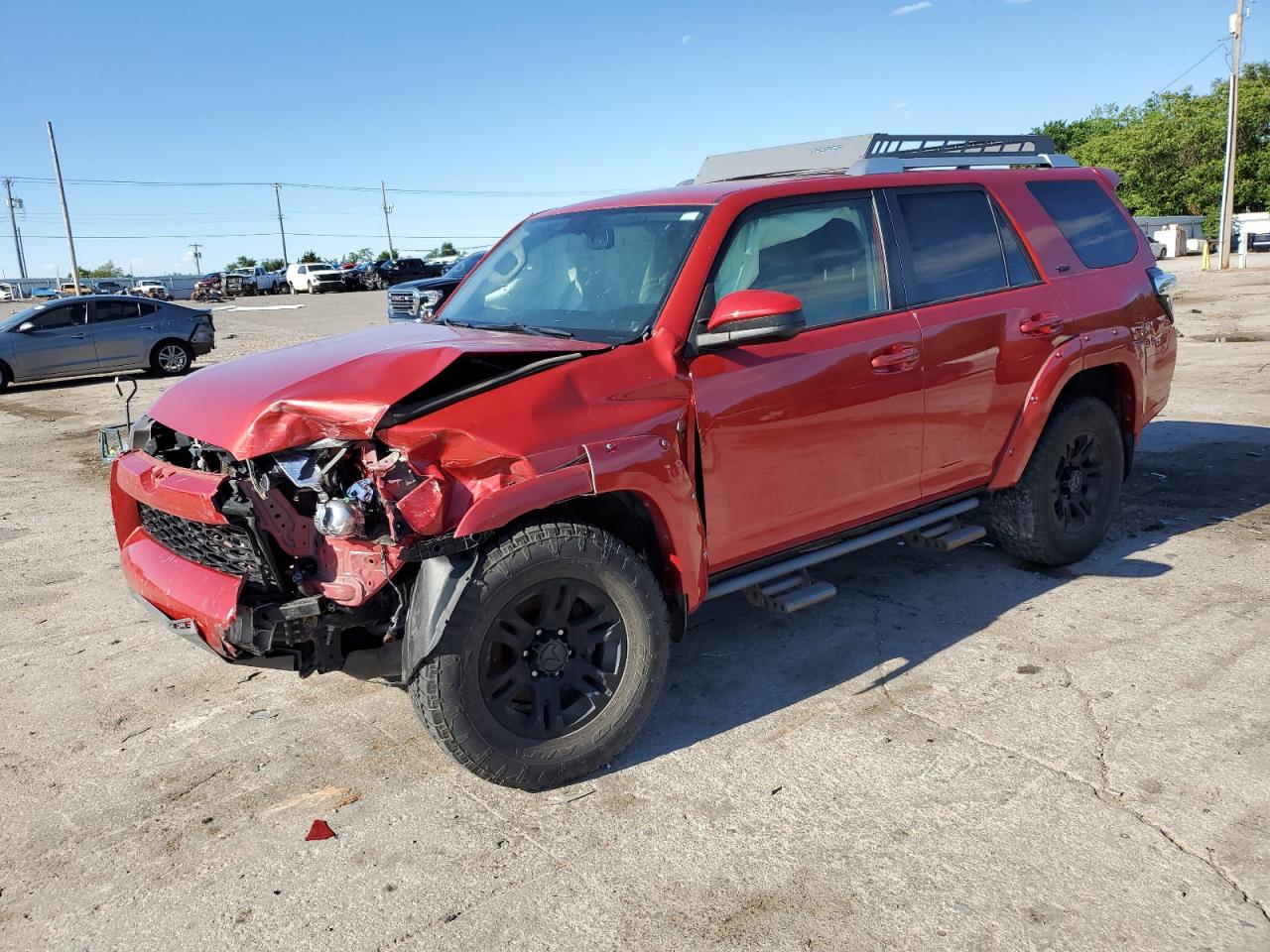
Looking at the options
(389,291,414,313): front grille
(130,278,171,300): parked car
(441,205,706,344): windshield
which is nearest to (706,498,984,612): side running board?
(441,205,706,344): windshield

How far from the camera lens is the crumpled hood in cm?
308

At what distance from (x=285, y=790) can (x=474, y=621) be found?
1.02 m

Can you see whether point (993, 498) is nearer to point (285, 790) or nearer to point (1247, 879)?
point (1247, 879)

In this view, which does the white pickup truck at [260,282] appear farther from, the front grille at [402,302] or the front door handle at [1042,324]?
the front door handle at [1042,324]

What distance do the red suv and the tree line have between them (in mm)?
57763

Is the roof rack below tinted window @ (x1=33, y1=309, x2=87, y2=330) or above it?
above

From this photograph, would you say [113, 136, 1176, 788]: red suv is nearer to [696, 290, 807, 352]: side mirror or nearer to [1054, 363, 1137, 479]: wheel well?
[696, 290, 807, 352]: side mirror

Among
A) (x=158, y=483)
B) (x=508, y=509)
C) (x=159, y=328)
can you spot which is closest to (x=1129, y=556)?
(x=508, y=509)

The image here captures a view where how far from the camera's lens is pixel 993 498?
17.0ft

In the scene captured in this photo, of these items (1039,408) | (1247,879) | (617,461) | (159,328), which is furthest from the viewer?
(159,328)

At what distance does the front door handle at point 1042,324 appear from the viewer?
476 centimetres

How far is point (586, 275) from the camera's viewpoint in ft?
13.6

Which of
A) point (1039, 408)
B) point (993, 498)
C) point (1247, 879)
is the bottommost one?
point (1247, 879)

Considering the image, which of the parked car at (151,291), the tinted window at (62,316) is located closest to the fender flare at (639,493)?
the tinted window at (62,316)
